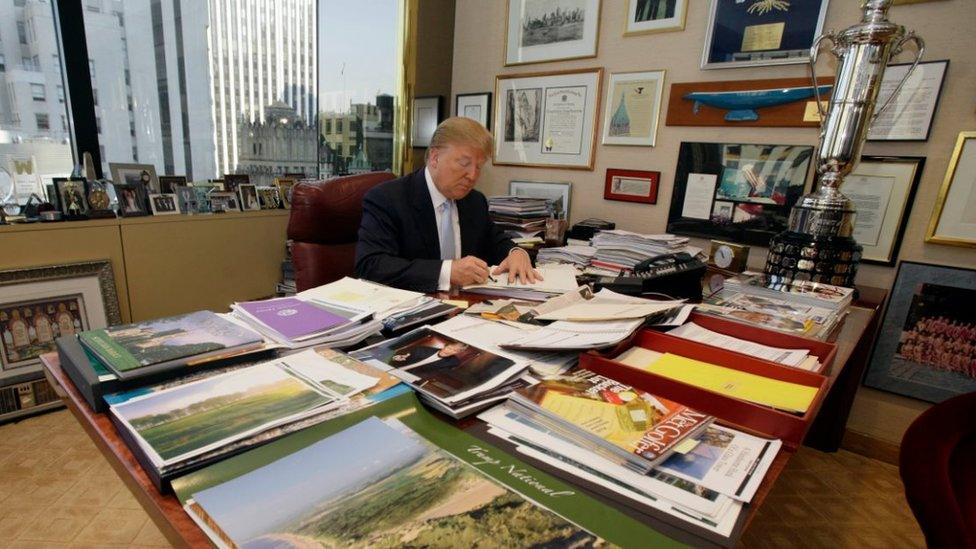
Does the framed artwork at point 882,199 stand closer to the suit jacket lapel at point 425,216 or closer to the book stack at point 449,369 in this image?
the suit jacket lapel at point 425,216

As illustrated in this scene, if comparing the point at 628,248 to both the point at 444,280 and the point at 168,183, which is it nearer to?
the point at 444,280

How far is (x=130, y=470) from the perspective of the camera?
1.74 ft

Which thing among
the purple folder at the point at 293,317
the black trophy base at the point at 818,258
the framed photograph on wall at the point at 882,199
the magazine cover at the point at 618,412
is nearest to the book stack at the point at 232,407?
the purple folder at the point at 293,317

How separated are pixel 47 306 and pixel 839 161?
306 centimetres

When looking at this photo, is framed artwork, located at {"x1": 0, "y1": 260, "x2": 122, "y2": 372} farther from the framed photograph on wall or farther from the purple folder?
the framed photograph on wall

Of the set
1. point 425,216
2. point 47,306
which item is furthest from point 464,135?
point 47,306

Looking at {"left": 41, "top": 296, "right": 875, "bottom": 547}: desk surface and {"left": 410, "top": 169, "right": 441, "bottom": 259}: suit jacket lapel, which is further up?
{"left": 410, "top": 169, "right": 441, "bottom": 259}: suit jacket lapel

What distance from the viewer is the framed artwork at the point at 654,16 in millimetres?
1981

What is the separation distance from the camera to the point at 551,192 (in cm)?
247

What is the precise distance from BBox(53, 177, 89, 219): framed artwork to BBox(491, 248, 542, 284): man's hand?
1838mm

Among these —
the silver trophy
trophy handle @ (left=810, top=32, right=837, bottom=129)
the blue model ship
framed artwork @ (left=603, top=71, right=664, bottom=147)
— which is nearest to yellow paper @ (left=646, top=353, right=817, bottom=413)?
the silver trophy

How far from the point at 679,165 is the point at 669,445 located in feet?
5.76

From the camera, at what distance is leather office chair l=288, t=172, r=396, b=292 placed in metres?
1.65

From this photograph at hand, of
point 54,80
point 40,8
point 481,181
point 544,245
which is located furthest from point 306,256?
point 40,8
